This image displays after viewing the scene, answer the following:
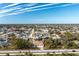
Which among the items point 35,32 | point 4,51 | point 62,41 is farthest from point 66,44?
point 4,51

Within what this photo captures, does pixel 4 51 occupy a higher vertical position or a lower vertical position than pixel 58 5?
lower

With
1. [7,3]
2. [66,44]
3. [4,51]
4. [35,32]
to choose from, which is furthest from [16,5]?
[66,44]

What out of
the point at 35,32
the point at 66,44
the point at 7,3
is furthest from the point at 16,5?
the point at 66,44

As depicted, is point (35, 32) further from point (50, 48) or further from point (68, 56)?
point (68, 56)

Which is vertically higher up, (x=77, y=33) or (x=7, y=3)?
(x=7, y=3)

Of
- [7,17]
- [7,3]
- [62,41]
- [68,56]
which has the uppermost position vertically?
[7,3]

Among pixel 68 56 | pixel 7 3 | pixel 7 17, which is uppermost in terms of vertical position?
pixel 7 3

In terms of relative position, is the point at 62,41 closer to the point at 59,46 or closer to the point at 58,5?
the point at 59,46
